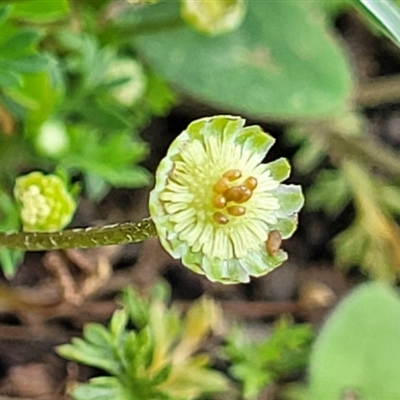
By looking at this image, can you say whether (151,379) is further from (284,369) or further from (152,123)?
(152,123)

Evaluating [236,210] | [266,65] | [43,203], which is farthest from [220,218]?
[266,65]

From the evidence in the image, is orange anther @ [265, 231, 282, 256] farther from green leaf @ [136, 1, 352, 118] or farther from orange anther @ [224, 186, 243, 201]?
green leaf @ [136, 1, 352, 118]

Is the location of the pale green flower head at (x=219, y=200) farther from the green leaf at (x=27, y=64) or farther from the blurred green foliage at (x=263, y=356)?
the blurred green foliage at (x=263, y=356)

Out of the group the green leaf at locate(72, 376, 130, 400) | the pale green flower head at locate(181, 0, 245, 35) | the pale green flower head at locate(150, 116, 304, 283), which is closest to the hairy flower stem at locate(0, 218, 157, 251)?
the pale green flower head at locate(150, 116, 304, 283)

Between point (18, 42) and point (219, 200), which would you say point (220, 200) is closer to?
point (219, 200)

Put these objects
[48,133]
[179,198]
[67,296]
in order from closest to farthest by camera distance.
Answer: [179,198] < [48,133] < [67,296]

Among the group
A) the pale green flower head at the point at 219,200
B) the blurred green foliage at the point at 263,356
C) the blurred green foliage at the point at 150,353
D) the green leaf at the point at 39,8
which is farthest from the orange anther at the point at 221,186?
the blurred green foliage at the point at 263,356

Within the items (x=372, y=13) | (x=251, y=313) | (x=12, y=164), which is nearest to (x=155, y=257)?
(x=251, y=313)
